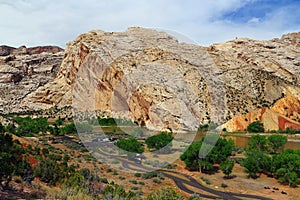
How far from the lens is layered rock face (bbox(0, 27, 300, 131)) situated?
68375 millimetres

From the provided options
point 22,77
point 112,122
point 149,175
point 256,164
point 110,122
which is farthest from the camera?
point 22,77

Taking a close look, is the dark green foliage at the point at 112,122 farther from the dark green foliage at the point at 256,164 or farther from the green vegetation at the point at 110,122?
the dark green foliage at the point at 256,164

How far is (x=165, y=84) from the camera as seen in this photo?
70.6 m

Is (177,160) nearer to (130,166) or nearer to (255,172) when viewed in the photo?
(130,166)

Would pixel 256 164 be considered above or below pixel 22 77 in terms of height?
below

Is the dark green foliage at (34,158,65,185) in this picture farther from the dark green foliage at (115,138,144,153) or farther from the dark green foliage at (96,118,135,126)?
the dark green foliage at (96,118,135,126)

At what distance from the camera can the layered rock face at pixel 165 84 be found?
68375 mm

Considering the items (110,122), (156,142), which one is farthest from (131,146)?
(110,122)

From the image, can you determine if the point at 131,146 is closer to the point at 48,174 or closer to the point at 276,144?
the point at 48,174

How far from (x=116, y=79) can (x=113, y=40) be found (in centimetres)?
1436

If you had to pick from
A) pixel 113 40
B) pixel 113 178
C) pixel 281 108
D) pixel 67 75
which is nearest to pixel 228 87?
pixel 281 108

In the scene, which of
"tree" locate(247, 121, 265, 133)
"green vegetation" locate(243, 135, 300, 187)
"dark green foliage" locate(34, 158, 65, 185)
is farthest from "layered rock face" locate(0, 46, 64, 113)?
"green vegetation" locate(243, 135, 300, 187)

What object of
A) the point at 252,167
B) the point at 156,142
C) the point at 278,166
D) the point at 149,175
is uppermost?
the point at 156,142

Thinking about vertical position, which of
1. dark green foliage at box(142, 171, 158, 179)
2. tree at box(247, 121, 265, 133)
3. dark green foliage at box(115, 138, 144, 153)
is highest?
tree at box(247, 121, 265, 133)
